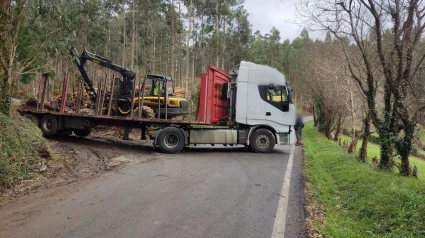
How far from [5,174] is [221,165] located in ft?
17.8

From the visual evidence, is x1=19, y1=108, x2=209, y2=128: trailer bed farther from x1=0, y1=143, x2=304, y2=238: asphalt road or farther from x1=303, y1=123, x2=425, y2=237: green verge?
x1=303, y1=123, x2=425, y2=237: green verge

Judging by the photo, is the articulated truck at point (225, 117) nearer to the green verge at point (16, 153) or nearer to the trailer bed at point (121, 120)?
the trailer bed at point (121, 120)

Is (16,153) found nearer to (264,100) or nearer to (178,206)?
(178,206)

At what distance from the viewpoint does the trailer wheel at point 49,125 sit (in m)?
13.3

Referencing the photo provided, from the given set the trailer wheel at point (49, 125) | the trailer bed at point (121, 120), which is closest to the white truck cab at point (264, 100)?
the trailer bed at point (121, 120)

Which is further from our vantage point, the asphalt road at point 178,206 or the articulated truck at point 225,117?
the articulated truck at point 225,117

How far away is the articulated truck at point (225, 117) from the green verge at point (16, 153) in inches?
164

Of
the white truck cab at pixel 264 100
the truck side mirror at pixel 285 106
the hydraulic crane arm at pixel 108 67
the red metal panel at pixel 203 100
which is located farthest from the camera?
the hydraulic crane arm at pixel 108 67

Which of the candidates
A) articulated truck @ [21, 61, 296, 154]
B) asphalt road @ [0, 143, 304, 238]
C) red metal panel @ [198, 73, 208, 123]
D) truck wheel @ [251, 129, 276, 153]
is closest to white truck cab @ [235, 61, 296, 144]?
articulated truck @ [21, 61, 296, 154]

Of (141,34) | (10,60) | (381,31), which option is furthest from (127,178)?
(141,34)

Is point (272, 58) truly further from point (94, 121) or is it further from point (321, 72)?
point (94, 121)

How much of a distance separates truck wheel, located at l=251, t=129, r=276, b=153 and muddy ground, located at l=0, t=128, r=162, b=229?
12.1 feet

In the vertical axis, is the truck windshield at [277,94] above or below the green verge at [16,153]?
above

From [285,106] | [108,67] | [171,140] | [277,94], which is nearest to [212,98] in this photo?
[171,140]
